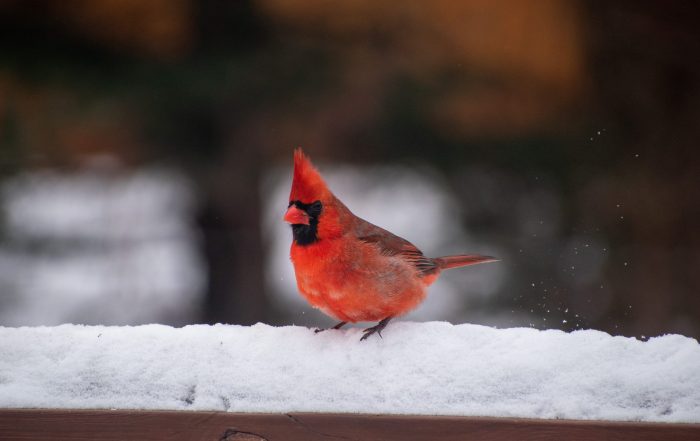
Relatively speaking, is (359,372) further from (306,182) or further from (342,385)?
(306,182)

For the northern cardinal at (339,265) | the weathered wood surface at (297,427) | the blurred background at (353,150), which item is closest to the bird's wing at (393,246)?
the northern cardinal at (339,265)

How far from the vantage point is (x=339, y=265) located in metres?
1.54

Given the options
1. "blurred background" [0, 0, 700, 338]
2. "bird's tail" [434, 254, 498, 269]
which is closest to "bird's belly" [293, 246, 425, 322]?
"bird's tail" [434, 254, 498, 269]

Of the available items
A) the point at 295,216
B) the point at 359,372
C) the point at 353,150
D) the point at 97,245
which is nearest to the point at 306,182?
the point at 295,216

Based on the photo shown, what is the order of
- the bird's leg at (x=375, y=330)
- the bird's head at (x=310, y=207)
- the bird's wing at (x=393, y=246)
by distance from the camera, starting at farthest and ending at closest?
the bird's wing at (x=393, y=246)
the bird's head at (x=310, y=207)
the bird's leg at (x=375, y=330)

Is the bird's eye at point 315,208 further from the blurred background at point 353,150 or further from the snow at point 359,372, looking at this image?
the blurred background at point 353,150

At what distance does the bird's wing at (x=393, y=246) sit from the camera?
1640mm

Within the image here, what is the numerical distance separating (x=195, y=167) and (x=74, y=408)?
7.26 ft

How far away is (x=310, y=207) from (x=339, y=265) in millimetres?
128

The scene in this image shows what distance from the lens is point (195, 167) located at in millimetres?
3236

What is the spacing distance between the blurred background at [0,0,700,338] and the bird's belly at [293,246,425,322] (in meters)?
1.44

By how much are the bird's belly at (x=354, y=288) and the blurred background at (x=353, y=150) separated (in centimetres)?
144

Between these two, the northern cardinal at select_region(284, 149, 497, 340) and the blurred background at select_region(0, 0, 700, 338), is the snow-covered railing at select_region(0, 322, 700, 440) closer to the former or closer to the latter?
the northern cardinal at select_region(284, 149, 497, 340)

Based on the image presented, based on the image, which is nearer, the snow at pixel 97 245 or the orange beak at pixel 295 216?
the orange beak at pixel 295 216
